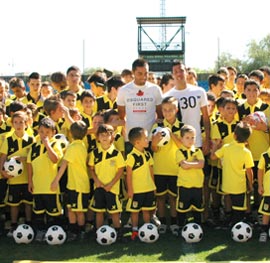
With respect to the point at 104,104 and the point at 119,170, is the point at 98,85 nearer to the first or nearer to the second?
the point at 104,104

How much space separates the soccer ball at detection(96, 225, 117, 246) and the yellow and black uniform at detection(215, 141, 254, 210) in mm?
1419

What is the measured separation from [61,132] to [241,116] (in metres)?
2.36

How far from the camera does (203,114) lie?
5.79 meters

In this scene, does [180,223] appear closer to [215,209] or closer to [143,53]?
[215,209]

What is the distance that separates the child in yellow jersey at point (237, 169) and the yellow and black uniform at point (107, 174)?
122 cm

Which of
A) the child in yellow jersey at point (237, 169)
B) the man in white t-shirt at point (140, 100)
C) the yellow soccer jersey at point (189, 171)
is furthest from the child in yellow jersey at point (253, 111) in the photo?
the man in white t-shirt at point (140, 100)

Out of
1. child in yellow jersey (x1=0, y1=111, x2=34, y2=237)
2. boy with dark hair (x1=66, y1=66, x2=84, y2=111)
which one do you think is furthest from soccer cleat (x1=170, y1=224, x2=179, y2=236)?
boy with dark hair (x1=66, y1=66, x2=84, y2=111)

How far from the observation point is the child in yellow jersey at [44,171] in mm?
5500

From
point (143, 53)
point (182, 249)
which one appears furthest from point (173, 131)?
point (143, 53)

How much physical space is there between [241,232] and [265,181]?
65 cm

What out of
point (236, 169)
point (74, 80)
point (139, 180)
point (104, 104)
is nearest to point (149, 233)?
point (139, 180)

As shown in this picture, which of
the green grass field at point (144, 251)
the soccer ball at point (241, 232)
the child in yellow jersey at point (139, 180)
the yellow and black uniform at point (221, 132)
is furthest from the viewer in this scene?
the yellow and black uniform at point (221, 132)

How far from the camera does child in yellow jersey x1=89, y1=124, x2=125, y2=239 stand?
18.0 ft

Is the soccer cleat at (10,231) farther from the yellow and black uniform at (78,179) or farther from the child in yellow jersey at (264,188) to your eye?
the child in yellow jersey at (264,188)
